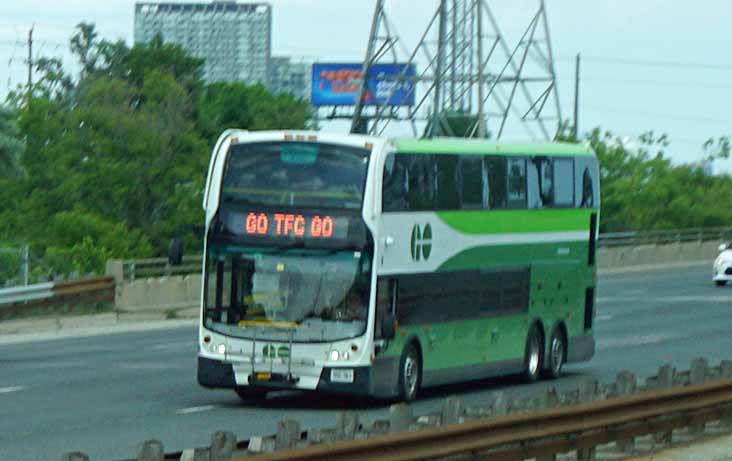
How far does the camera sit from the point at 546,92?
60219 mm

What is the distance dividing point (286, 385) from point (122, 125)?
52.3m

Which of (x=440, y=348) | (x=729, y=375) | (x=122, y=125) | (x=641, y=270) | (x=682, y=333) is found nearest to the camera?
(x=729, y=375)

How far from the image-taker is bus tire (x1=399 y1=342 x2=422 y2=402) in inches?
891

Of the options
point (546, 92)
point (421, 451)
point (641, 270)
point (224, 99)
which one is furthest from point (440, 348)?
point (224, 99)

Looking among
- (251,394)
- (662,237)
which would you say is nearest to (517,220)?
(251,394)

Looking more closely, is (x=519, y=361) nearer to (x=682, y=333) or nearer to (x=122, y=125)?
(x=682, y=333)

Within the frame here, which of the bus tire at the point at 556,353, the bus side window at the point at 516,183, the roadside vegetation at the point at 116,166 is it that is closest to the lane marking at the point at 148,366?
the bus tire at the point at 556,353

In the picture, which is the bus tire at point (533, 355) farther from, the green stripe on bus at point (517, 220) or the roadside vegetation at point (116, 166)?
the roadside vegetation at point (116, 166)

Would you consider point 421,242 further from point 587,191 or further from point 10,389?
point 587,191

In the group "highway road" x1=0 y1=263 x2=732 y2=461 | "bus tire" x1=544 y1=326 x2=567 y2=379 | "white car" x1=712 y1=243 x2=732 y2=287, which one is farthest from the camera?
"white car" x1=712 y1=243 x2=732 y2=287

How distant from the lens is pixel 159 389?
2466 cm

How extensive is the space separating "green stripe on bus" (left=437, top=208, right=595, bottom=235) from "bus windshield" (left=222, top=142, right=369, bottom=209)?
6.61 feet

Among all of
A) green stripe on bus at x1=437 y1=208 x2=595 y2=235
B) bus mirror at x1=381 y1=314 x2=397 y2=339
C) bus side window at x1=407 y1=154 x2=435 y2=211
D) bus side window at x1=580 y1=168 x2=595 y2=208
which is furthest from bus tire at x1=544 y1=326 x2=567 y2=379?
bus mirror at x1=381 y1=314 x2=397 y2=339

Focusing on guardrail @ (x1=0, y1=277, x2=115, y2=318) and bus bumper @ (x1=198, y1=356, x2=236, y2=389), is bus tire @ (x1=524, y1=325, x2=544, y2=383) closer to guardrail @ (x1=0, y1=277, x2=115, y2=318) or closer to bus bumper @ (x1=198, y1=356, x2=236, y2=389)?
bus bumper @ (x1=198, y1=356, x2=236, y2=389)
